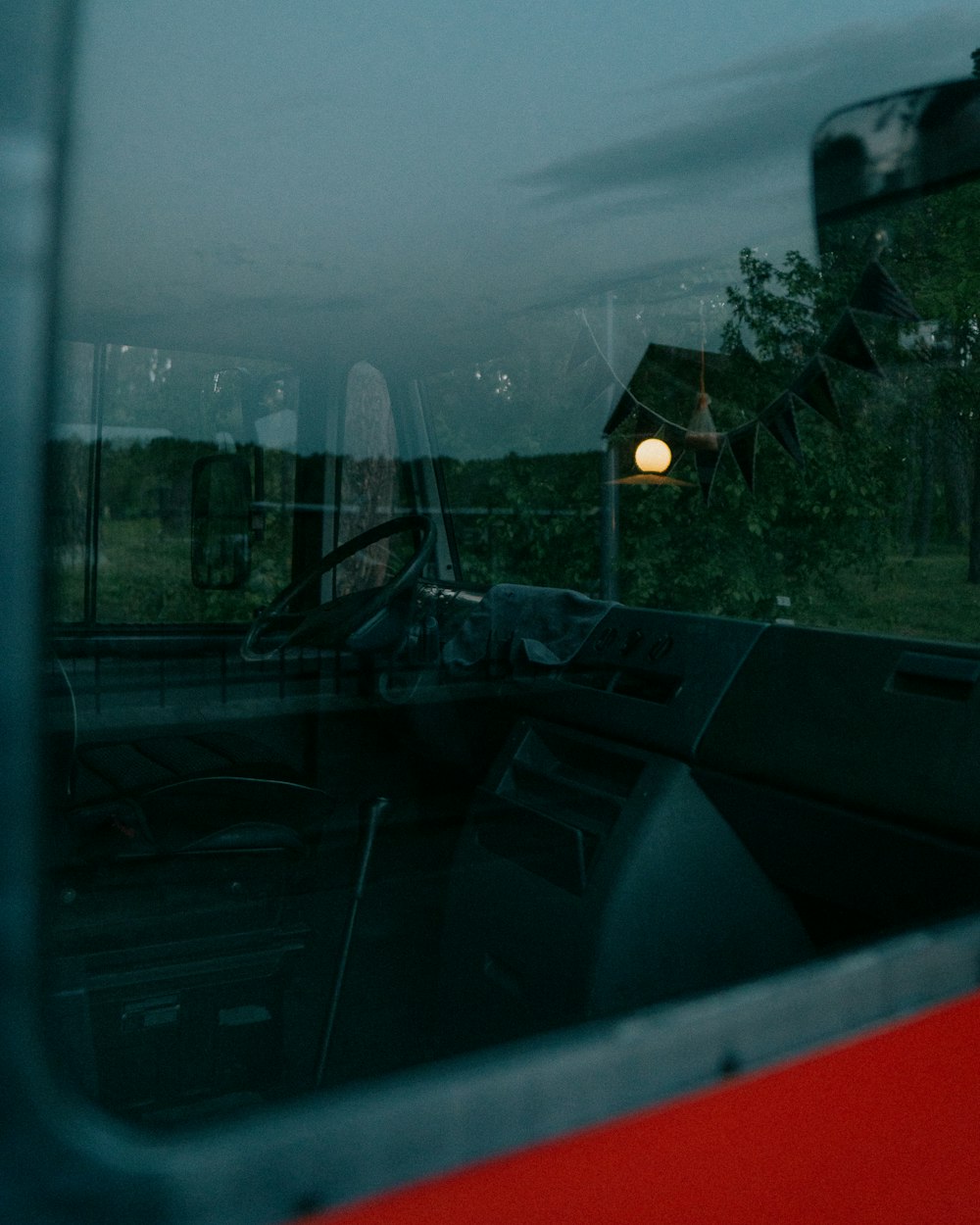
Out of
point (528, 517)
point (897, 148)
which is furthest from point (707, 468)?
point (897, 148)

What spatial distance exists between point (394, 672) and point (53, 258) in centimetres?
206

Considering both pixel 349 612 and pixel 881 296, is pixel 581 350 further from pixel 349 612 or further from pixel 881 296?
pixel 349 612

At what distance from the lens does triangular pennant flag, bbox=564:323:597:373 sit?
1.91 m

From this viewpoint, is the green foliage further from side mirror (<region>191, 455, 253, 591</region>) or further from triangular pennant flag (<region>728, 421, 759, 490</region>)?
side mirror (<region>191, 455, 253, 591</region>)

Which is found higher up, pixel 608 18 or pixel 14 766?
pixel 608 18

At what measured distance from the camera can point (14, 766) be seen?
1.92ft

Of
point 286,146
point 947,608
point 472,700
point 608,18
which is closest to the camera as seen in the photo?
point 608,18

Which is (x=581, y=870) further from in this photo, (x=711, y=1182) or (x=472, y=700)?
(x=711, y=1182)

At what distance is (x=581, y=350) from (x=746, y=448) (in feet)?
1.02

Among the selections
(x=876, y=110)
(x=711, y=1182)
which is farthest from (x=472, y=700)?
(x=711, y=1182)

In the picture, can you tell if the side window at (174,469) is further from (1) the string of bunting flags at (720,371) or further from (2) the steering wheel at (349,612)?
(1) the string of bunting flags at (720,371)

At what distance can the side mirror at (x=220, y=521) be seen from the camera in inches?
86.0

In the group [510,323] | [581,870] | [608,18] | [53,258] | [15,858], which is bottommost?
[581,870]

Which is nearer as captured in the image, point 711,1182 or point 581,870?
point 711,1182
